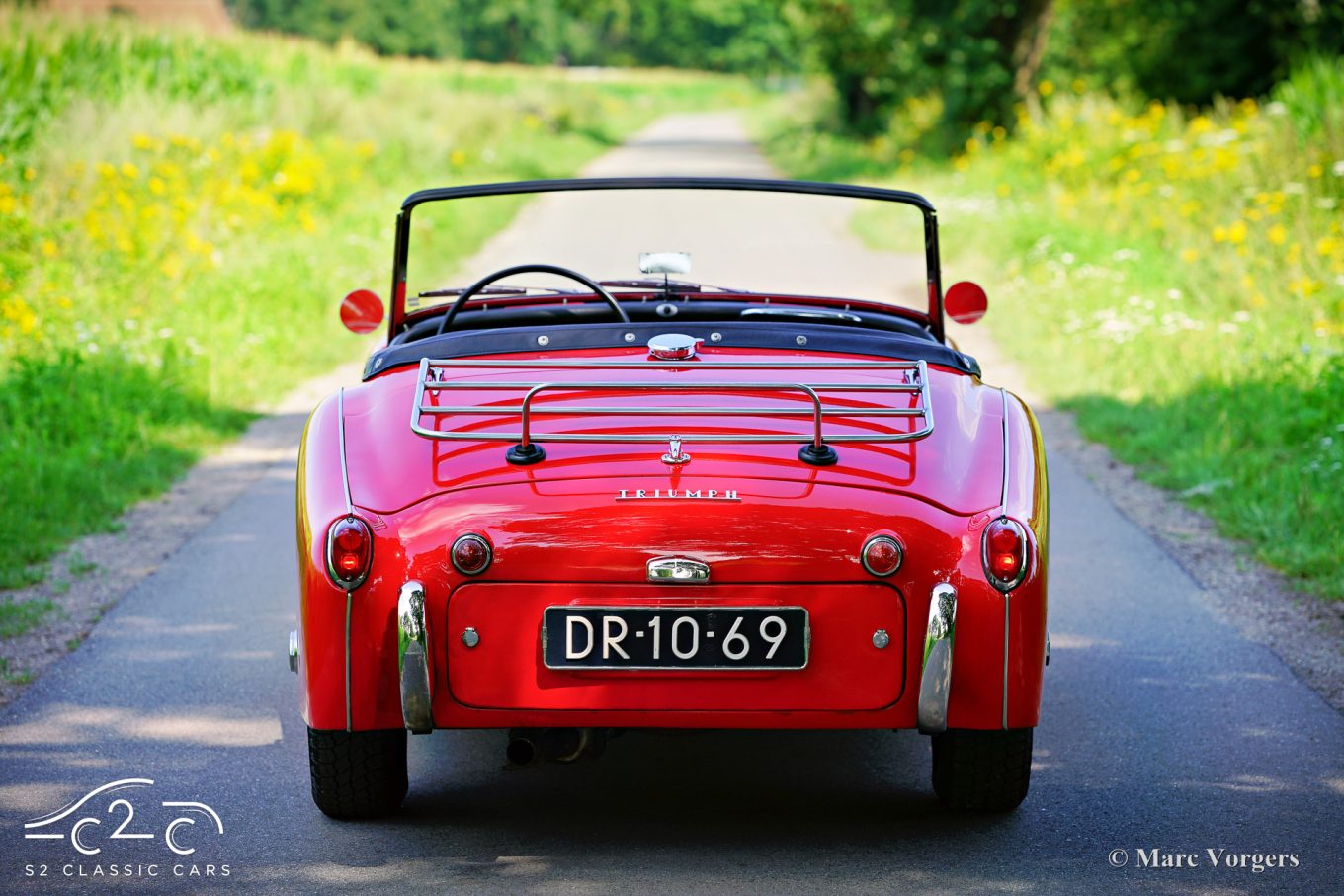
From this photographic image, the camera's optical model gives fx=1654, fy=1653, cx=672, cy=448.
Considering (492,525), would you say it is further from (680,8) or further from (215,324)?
(680,8)

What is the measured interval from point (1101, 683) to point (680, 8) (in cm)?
11294

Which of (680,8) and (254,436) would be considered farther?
(680,8)

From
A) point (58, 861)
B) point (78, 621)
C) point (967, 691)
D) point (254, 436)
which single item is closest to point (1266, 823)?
point (967, 691)

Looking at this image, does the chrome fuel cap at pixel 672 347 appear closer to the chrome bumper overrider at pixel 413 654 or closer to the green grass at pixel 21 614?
the chrome bumper overrider at pixel 413 654

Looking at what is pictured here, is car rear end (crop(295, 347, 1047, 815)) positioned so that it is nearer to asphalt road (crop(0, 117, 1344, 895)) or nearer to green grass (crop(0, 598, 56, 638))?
asphalt road (crop(0, 117, 1344, 895))

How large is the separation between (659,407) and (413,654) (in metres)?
0.80

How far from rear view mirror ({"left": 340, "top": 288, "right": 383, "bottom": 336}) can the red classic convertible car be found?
3.63ft

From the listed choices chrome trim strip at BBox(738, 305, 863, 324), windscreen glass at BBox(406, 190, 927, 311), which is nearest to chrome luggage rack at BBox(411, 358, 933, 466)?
chrome trim strip at BBox(738, 305, 863, 324)

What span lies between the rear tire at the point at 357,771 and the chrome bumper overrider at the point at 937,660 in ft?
3.76

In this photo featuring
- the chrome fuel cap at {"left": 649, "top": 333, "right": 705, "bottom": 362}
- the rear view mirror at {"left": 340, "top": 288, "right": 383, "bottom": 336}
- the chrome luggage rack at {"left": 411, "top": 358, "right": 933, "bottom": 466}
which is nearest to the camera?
the chrome luggage rack at {"left": 411, "top": 358, "right": 933, "bottom": 466}

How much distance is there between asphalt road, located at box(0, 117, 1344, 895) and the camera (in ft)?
11.4

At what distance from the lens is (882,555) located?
336cm

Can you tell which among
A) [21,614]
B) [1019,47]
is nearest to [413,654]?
[21,614]

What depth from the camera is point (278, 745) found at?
171 inches
